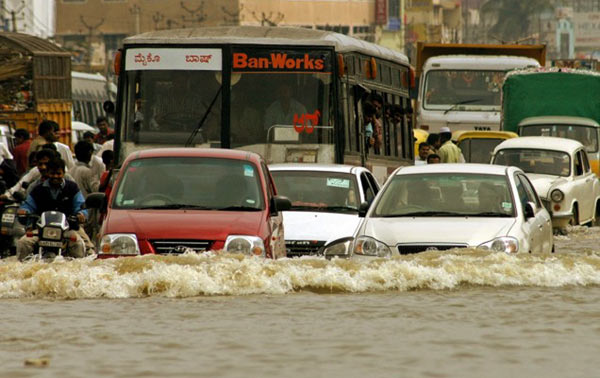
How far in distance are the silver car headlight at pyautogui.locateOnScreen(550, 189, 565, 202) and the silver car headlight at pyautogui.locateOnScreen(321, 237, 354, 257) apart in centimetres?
946

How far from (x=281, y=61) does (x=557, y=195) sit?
646cm

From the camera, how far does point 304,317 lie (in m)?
11.8

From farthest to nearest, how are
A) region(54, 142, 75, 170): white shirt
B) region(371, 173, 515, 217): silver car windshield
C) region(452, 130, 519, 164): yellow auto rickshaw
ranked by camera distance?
region(452, 130, 519, 164): yellow auto rickshaw, region(54, 142, 75, 170): white shirt, region(371, 173, 515, 217): silver car windshield

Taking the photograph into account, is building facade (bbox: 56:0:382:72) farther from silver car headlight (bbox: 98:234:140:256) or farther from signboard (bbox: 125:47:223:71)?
silver car headlight (bbox: 98:234:140:256)

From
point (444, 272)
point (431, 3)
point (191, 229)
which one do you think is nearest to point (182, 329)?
point (191, 229)

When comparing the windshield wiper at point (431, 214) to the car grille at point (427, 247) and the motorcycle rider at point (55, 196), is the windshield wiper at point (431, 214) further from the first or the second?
the motorcycle rider at point (55, 196)

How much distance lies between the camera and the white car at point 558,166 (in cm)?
2531

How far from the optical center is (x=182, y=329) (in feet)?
36.4

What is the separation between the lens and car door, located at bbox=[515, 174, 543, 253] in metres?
14.5

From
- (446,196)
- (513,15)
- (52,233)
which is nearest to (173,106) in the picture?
(52,233)

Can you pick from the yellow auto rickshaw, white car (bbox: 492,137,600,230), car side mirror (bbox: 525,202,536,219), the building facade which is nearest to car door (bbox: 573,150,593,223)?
white car (bbox: 492,137,600,230)

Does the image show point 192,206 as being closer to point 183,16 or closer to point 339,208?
point 339,208

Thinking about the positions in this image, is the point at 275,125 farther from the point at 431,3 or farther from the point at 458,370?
the point at 431,3

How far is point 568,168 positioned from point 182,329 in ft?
51.3
